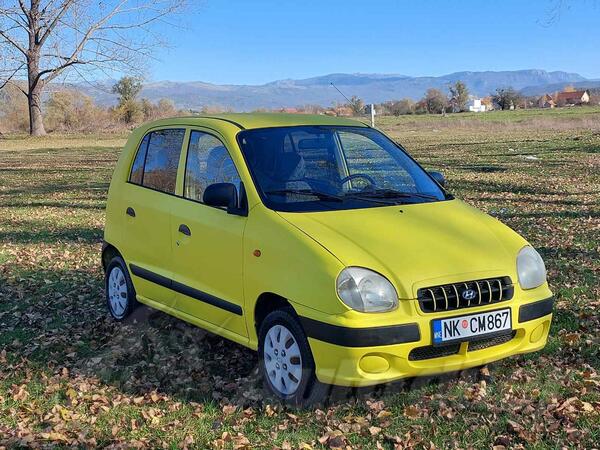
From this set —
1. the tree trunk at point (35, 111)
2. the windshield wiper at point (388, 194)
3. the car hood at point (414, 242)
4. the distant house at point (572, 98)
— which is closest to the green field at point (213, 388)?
the car hood at point (414, 242)

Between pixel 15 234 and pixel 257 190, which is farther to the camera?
Answer: pixel 15 234

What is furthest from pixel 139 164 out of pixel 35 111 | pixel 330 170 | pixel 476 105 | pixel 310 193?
pixel 476 105

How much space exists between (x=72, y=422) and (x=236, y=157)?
2.10m

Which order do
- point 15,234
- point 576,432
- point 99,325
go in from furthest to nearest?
point 15,234 < point 99,325 < point 576,432

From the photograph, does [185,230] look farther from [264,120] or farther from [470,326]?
[470,326]

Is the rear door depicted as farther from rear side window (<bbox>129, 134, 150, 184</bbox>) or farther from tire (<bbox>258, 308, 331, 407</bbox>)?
tire (<bbox>258, 308, 331, 407</bbox>)

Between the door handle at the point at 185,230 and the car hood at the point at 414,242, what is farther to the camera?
the door handle at the point at 185,230

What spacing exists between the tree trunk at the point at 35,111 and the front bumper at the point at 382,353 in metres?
43.1

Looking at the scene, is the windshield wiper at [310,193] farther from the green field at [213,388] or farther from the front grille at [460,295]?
the green field at [213,388]

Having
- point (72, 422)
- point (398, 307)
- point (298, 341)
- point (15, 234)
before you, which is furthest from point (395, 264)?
point (15, 234)

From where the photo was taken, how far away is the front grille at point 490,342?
421 cm

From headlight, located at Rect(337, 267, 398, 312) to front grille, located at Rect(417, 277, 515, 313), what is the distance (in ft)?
0.59

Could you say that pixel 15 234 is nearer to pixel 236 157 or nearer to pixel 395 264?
pixel 236 157

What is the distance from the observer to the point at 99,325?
6543 mm
